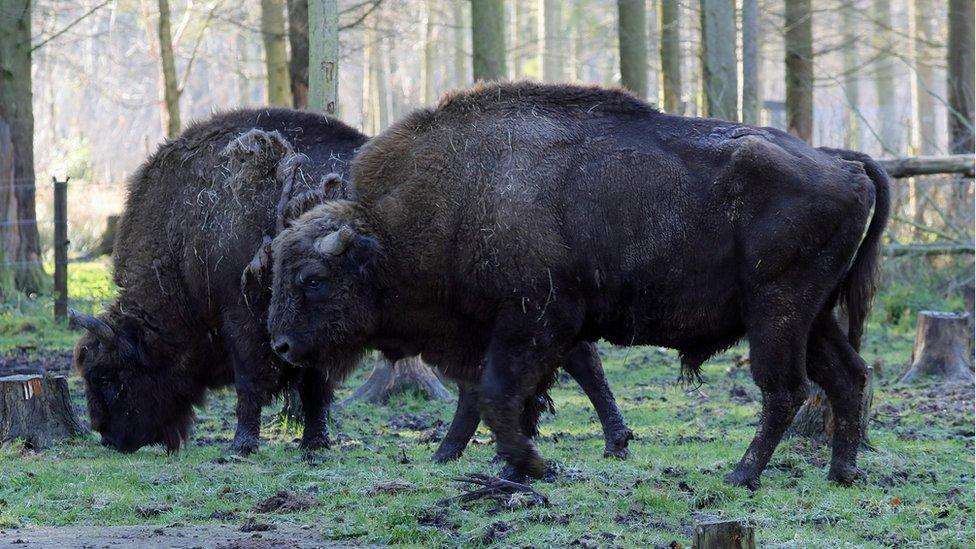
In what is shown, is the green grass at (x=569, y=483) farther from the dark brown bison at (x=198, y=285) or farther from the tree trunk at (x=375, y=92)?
the tree trunk at (x=375, y=92)

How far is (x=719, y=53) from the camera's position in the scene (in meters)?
13.7

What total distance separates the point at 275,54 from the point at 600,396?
34.5ft

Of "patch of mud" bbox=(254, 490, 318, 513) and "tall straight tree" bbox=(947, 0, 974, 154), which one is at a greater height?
"tall straight tree" bbox=(947, 0, 974, 154)

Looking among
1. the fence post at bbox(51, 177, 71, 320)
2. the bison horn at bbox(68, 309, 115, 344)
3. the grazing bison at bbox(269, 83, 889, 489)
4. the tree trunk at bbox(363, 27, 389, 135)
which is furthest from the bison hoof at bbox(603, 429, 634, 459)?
the tree trunk at bbox(363, 27, 389, 135)

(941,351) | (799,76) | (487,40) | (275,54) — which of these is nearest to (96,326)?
(487,40)

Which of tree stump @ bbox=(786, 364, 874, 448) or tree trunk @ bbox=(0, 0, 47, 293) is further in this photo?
tree trunk @ bbox=(0, 0, 47, 293)

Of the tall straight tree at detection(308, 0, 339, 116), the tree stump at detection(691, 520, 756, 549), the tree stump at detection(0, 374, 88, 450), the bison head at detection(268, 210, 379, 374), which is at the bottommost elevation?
the tree stump at detection(0, 374, 88, 450)

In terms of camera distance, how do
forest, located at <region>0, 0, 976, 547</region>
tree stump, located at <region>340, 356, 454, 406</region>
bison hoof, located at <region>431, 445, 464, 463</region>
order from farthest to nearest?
tree stump, located at <region>340, 356, 454, 406</region>, bison hoof, located at <region>431, 445, 464, 463</region>, forest, located at <region>0, 0, 976, 547</region>

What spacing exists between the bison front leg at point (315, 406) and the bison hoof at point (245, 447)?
353 mm

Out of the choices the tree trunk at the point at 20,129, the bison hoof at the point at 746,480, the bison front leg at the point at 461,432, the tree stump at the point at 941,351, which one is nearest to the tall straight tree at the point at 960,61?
the tree stump at the point at 941,351

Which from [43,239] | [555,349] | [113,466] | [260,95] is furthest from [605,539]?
[260,95]

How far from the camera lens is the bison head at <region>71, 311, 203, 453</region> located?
27.2ft

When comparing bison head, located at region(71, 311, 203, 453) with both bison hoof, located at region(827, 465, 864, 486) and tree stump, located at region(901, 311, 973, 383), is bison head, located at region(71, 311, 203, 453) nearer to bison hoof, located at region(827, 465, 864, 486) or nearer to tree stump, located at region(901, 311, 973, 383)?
bison hoof, located at region(827, 465, 864, 486)

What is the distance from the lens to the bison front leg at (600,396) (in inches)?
310
